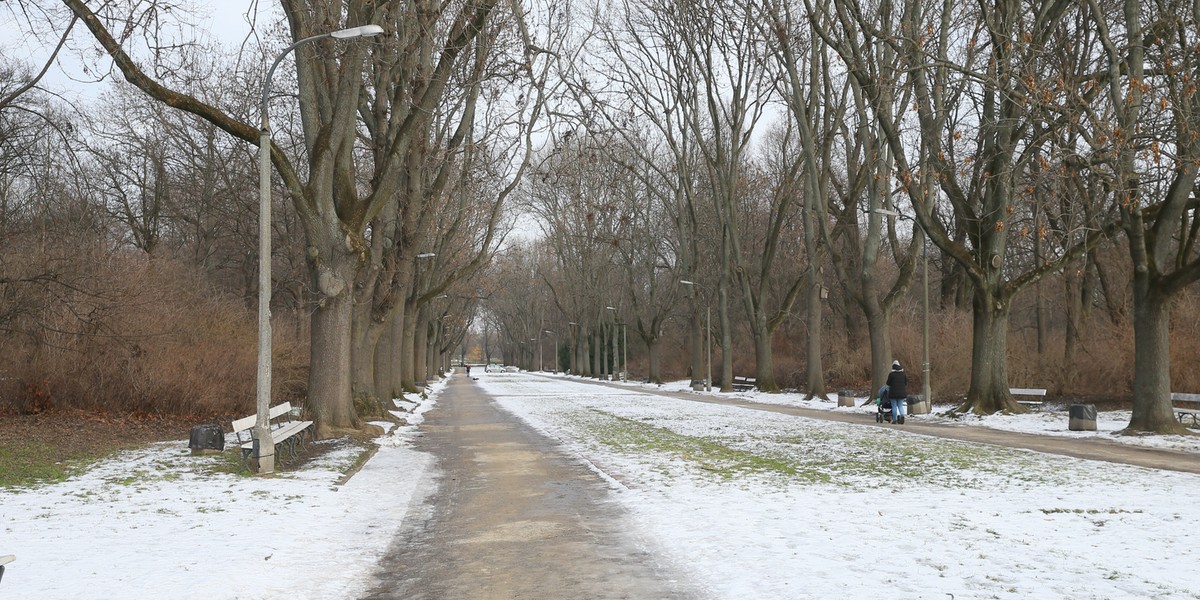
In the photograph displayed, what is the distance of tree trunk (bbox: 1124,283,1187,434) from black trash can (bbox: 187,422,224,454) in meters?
18.0

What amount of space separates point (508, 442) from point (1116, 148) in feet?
40.9

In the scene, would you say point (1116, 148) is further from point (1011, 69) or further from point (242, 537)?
point (242, 537)

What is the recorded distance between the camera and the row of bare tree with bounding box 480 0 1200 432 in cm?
1972

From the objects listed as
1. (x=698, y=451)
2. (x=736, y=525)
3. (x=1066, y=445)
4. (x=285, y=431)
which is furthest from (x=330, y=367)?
(x=1066, y=445)

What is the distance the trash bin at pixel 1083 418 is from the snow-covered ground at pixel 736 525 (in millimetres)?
6304

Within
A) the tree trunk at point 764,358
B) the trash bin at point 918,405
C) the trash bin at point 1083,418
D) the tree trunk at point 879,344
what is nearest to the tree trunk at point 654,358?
the tree trunk at point 764,358

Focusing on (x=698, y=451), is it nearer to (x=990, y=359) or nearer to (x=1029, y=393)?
(x=990, y=359)

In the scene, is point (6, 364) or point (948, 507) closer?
point (948, 507)

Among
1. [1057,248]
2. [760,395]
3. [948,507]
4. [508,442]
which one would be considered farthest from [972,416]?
[760,395]

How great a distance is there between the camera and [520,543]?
934cm

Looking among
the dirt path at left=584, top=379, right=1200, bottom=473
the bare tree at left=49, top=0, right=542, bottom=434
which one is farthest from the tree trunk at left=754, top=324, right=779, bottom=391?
the bare tree at left=49, top=0, right=542, bottom=434

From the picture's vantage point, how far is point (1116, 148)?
16.5 meters

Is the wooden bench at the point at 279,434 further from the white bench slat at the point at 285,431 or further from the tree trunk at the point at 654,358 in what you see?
the tree trunk at the point at 654,358

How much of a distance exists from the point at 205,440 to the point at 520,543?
9.06 meters
